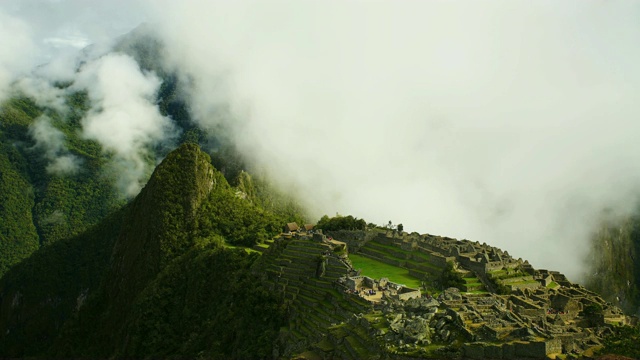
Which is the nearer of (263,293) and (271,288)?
(263,293)

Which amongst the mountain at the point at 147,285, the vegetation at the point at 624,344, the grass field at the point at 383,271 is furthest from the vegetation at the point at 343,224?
the vegetation at the point at 624,344

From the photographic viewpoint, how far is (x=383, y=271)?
164ft

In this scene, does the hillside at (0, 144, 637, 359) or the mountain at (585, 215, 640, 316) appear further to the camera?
the mountain at (585, 215, 640, 316)

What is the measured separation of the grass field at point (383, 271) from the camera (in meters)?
46.1

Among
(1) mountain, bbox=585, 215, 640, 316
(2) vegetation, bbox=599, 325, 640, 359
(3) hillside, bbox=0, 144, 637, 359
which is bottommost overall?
(2) vegetation, bbox=599, 325, 640, 359

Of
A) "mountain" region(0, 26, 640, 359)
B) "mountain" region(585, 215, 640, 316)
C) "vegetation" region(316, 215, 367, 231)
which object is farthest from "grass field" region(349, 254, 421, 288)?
"mountain" region(585, 215, 640, 316)

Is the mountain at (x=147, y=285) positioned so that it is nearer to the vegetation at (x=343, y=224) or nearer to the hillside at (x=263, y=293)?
the hillside at (x=263, y=293)

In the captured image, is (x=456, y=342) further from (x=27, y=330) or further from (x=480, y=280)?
(x=27, y=330)

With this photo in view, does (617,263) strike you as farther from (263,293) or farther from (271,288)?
(263,293)

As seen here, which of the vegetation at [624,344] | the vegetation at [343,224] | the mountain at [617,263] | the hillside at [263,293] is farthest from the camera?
the mountain at [617,263]

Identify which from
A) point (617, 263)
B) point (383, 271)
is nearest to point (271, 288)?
point (383, 271)

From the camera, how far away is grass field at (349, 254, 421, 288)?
151 feet

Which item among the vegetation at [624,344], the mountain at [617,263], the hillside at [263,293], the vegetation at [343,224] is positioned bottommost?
the vegetation at [624,344]

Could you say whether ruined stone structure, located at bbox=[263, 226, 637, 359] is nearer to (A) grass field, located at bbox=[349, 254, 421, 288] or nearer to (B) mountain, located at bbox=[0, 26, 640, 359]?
(B) mountain, located at bbox=[0, 26, 640, 359]
